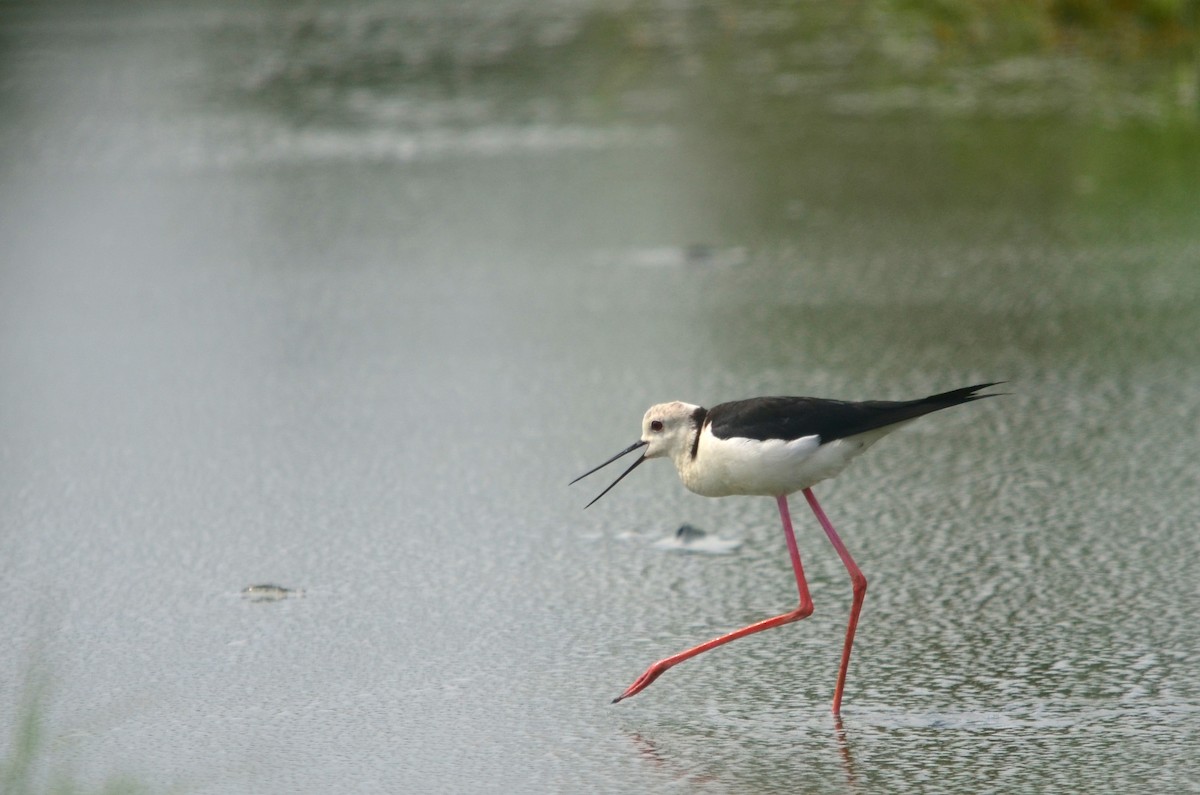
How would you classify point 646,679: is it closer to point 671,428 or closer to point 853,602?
point 853,602

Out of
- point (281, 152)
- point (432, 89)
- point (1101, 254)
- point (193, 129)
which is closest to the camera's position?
point (1101, 254)

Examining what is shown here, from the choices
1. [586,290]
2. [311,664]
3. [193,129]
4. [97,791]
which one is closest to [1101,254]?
[586,290]

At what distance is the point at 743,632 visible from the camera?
398 centimetres

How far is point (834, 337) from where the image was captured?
6832mm

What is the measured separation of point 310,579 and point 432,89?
825 centimetres

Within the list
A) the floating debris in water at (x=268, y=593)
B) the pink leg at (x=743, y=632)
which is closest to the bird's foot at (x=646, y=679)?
the pink leg at (x=743, y=632)

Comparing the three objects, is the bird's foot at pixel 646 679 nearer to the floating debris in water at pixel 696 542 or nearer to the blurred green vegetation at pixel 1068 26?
the floating debris in water at pixel 696 542

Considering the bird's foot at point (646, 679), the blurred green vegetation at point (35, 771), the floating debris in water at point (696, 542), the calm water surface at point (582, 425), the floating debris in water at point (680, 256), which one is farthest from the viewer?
the floating debris in water at point (680, 256)

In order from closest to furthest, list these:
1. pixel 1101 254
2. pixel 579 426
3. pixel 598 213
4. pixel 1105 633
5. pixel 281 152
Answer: pixel 1105 633 → pixel 579 426 → pixel 1101 254 → pixel 598 213 → pixel 281 152

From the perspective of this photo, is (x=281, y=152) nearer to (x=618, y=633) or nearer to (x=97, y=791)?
(x=618, y=633)

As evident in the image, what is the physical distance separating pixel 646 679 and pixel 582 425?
7.23ft

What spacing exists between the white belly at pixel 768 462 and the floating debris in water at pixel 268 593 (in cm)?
119

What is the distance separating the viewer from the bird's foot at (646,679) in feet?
12.8

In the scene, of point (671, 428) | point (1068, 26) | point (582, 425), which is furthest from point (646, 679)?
point (1068, 26)
